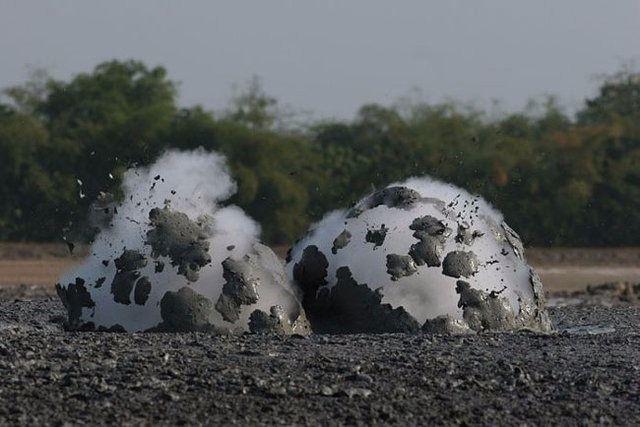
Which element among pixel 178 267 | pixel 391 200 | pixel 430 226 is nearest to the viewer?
pixel 178 267

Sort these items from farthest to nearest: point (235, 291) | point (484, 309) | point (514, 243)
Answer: point (514, 243)
point (484, 309)
point (235, 291)

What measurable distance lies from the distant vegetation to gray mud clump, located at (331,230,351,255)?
71.5 ft

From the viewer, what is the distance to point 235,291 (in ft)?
49.5

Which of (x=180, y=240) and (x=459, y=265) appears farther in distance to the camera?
(x=459, y=265)

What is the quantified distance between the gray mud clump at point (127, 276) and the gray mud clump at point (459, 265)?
9.40ft

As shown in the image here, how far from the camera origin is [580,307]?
21.6 m

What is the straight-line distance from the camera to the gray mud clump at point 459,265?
1566 centimetres

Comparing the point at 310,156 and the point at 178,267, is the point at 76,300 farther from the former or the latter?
the point at 310,156

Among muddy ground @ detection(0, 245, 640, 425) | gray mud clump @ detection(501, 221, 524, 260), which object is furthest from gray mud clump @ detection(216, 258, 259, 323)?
gray mud clump @ detection(501, 221, 524, 260)

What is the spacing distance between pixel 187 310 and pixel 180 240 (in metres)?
0.70

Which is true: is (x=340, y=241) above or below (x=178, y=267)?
above

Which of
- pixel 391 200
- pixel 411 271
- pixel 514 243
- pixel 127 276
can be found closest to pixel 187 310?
pixel 127 276

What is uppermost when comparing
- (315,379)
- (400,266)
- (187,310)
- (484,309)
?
(400,266)

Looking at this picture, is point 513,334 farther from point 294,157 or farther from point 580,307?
point 294,157
